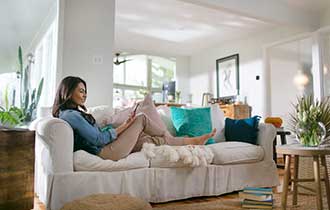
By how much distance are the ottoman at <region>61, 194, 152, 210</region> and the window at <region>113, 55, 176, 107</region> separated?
19.8 feet

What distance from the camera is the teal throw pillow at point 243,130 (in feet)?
10.5

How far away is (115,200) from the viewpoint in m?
1.67

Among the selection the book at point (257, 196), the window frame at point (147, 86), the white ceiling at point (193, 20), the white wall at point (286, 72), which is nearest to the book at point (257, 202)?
Answer: the book at point (257, 196)

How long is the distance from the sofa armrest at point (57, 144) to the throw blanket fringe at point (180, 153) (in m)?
0.63

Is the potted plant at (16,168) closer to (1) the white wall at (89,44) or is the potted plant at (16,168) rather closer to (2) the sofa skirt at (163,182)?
(2) the sofa skirt at (163,182)

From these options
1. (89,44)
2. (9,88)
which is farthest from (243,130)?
(9,88)

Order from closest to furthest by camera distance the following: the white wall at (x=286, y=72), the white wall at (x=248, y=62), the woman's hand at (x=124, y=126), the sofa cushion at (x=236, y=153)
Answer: the woman's hand at (x=124, y=126) < the sofa cushion at (x=236, y=153) < the white wall at (x=286, y=72) < the white wall at (x=248, y=62)

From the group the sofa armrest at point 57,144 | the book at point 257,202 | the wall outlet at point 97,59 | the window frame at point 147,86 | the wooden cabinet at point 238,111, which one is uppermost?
the window frame at point 147,86

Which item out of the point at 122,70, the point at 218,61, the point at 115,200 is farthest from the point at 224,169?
the point at 122,70

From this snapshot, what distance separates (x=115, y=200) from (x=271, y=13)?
13.1 feet

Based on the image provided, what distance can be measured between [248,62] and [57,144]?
509 centimetres

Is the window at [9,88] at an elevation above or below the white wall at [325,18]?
below

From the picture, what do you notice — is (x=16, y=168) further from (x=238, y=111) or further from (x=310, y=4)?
(x=310, y=4)

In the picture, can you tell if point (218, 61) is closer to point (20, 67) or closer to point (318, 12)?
point (318, 12)
